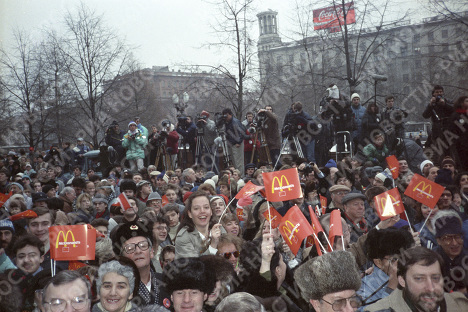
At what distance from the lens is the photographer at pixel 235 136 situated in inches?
517

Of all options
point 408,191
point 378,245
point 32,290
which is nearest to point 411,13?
point 408,191

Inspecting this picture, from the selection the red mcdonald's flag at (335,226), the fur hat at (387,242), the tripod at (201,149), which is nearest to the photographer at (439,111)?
the tripod at (201,149)

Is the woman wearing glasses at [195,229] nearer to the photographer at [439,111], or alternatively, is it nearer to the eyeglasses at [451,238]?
the eyeglasses at [451,238]

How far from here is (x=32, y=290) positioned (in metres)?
4.70

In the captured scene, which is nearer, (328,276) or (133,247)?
(328,276)

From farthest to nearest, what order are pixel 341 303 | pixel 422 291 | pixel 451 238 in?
pixel 451 238, pixel 422 291, pixel 341 303

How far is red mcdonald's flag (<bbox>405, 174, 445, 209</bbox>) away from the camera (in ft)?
20.6

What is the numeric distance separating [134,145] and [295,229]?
33.1ft

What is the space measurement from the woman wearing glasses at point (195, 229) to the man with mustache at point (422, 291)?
7.23 ft

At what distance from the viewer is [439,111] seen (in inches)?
420

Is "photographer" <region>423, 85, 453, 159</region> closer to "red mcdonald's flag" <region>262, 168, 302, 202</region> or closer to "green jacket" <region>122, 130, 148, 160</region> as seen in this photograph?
"red mcdonald's flag" <region>262, 168, 302, 202</region>

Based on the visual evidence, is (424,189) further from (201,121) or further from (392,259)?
(201,121)

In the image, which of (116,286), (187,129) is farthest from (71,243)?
(187,129)

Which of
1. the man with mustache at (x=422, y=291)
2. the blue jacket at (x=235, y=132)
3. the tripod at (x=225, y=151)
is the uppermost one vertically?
the blue jacket at (x=235, y=132)
